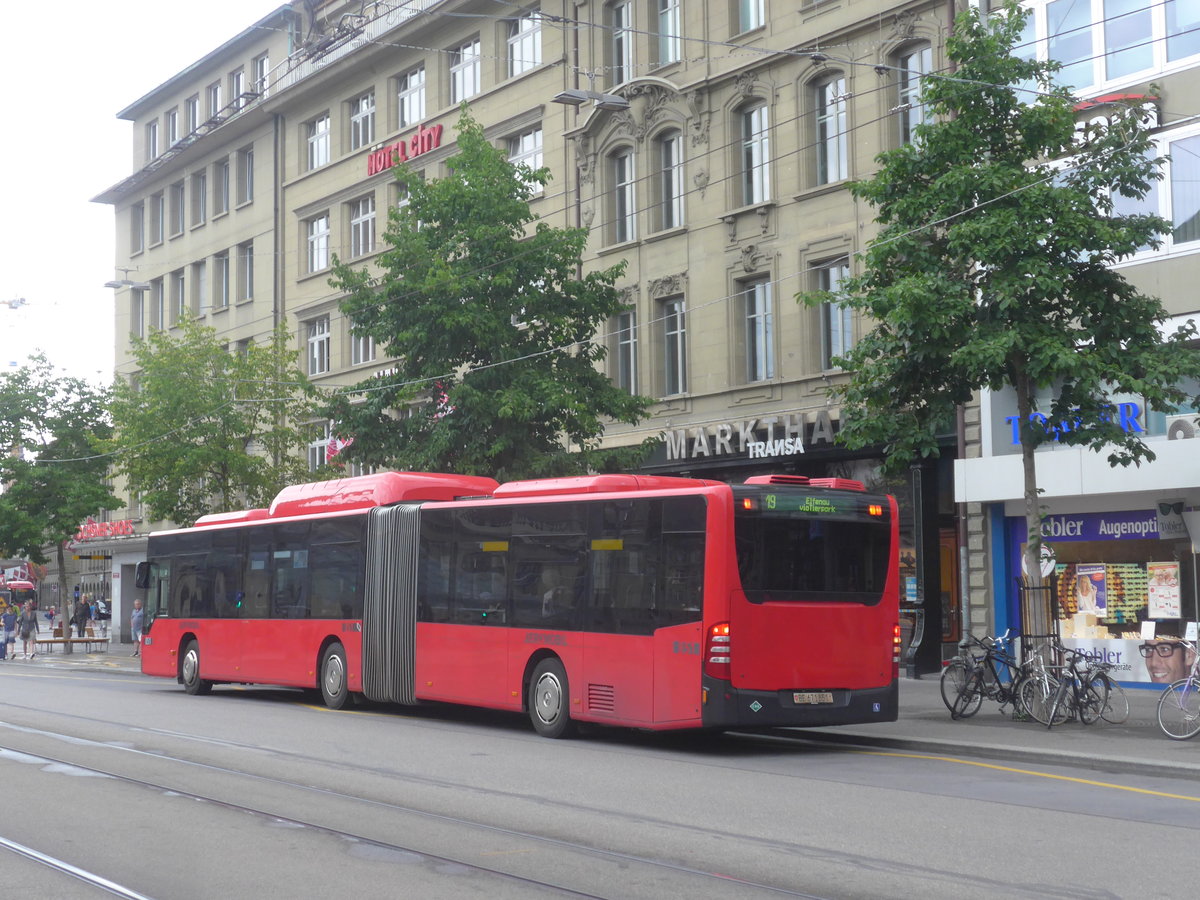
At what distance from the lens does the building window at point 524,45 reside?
35.0 meters

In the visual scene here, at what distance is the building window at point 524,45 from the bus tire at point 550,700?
2099 centimetres

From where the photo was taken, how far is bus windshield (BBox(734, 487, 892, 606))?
14938 millimetres

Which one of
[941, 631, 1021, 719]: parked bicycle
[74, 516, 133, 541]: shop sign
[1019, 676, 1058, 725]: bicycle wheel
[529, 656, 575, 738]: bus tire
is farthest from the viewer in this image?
[74, 516, 133, 541]: shop sign

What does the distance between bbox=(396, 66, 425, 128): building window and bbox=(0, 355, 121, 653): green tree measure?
13.5 m

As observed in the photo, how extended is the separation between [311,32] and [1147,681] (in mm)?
31525

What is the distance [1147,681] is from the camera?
2231 cm

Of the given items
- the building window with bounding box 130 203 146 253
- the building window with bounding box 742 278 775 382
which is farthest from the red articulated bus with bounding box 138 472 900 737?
the building window with bounding box 130 203 146 253

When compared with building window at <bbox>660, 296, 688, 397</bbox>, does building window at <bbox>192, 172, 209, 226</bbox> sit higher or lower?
higher

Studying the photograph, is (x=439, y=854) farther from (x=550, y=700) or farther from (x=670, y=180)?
(x=670, y=180)

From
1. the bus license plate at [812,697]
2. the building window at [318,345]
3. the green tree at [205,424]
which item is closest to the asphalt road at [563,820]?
the bus license plate at [812,697]

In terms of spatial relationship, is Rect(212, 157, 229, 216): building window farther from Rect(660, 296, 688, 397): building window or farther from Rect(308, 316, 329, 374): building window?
Rect(660, 296, 688, 397): building window

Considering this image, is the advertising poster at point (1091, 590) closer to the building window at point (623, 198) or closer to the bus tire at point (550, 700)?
the bus tire at point (550, 700)

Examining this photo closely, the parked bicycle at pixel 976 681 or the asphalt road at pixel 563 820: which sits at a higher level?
the parked bicycle at pixel 976 681

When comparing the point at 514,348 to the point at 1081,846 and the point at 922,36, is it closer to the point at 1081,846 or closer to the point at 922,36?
the point at 922,36
